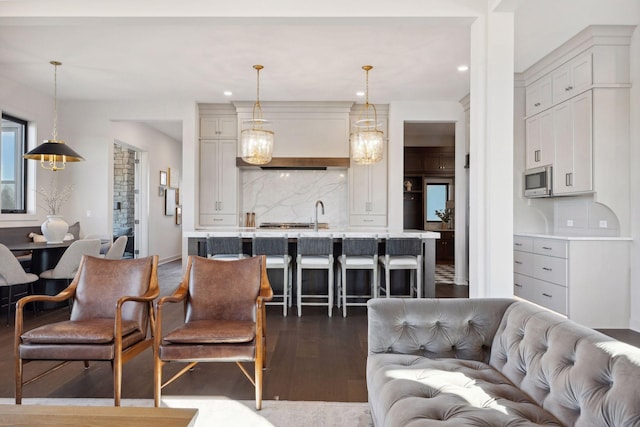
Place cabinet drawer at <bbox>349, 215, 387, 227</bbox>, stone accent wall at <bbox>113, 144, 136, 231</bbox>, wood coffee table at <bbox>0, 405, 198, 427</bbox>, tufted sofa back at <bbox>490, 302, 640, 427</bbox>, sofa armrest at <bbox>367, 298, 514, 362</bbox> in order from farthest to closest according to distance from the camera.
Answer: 1. stone accent wall at <bbox>113, 144, 136, 231</bbox>
2. cabinet drawer at <bbox>349, 215, 387, 227</bbox>
3. sofa armrest at <bbox>367, 298, 514, 362</bbox>
4. wood coffee table at <bbox>0, 405, 198, 427</bbox>
5. tufted sofa back at <bbox>490, 302, 640, 427</bbox>

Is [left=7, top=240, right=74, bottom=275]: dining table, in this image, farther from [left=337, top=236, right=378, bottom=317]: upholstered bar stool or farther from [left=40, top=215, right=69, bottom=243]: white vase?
[left=337, top=236, right=378, bottom=317]: upholstered bar stool

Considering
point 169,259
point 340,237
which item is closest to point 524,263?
point 340,237

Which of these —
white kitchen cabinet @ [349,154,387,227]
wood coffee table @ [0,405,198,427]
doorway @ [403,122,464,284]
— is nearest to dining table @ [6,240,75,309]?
wood coffee table @ [0,405,198,427]

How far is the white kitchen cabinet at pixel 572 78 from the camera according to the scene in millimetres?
4145

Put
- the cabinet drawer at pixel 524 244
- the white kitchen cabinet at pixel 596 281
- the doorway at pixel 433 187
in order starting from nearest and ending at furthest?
the white kitchen cabinet at pixel 596 281, the cabinet drawer at pixel 524 244, the doorway at pixel 433 187

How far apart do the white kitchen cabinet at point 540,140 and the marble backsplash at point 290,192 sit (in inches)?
116

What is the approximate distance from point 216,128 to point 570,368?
6406mm

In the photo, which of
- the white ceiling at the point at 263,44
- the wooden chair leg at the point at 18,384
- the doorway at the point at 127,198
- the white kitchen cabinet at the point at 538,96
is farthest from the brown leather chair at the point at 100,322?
the doorway at the point at 127,198

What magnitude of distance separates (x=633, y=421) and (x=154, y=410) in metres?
1.58

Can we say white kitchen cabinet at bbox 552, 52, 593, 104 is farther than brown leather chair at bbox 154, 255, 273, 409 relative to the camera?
Yes

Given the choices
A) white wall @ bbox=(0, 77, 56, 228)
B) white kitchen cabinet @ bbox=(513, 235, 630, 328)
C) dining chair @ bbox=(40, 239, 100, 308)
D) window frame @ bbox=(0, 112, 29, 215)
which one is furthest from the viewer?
window frame @ bbox=(0, 112, 29, 215)

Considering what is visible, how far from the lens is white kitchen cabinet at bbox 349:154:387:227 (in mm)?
6805

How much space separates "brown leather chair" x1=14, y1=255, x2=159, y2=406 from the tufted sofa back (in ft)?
6.80

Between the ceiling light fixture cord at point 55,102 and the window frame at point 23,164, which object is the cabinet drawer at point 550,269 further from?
the window frame at point 23,164
